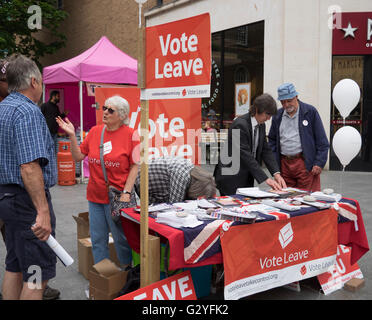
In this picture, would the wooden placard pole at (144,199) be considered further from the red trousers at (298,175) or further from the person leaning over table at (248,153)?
the red trousers at (298,175)

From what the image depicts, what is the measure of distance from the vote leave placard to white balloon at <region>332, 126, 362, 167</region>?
2848 millimetres

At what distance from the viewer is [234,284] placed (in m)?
2.81

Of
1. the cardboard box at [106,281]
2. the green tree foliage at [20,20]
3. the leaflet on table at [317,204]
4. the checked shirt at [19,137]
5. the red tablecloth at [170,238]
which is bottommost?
the cardboard box at [106,281]

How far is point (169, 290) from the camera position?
274 centimetres

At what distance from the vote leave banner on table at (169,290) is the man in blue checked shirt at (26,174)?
0.56 meters

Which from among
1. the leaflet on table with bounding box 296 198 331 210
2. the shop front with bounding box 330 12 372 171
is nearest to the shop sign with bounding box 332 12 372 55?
the shop front with bounding box 330 12 372 171

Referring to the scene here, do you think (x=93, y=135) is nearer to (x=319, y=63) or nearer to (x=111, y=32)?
(x=319, y=63)

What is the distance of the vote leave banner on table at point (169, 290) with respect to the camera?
2.58 metres

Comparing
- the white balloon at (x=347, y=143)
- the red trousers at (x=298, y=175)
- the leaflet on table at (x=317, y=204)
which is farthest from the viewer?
the white balloon at (x=347, y=143)

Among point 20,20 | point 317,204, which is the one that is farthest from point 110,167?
point 20,20

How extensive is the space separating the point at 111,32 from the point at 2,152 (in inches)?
637

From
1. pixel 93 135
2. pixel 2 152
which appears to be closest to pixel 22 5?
pixel 93 135

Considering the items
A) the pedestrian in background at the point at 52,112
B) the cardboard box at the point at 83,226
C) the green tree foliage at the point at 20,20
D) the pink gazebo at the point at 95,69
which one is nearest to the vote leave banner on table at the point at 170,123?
the cardboard box at the point at 83,226

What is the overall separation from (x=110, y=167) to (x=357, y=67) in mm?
8787
